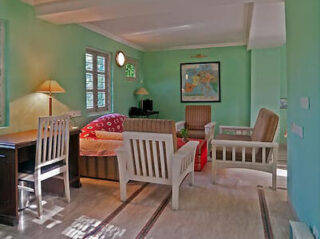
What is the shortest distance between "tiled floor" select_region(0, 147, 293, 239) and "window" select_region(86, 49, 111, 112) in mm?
1821

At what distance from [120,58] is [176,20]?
5.63 ft

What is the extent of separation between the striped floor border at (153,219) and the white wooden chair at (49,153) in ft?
3.32

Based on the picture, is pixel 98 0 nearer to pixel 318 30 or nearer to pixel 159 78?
pixel 318 30

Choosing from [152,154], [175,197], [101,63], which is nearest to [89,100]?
[101,63]

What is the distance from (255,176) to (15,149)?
Result: 3.06 meters

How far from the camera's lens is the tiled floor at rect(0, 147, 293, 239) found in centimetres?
215

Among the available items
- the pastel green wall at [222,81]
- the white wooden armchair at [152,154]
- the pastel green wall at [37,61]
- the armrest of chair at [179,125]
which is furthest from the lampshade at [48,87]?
the pastel green wall at [222,81]

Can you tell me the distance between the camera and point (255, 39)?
4.70 meters

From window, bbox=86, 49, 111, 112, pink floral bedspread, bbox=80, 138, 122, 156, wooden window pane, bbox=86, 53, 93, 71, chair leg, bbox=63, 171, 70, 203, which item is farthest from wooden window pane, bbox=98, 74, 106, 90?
chair leg, bbox=63, 171, 70, 203

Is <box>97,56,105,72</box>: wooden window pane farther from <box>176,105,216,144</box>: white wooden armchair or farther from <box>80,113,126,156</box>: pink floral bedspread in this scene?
<box>176,105,216,144</box>: white wooden armchair

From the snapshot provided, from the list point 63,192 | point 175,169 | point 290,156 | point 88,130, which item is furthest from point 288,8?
point 63,192

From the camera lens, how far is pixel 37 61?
3.35 meters

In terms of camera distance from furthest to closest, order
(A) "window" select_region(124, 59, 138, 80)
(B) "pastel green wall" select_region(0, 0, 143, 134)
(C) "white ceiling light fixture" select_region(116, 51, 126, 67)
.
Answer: (A) "window" select_region(124, 59, 138, 80), (C) "white ceiling light fixture" select_region(116, 51, 126, 67), (B) "pastel green wall" select_region(0, 0, 143, 134)

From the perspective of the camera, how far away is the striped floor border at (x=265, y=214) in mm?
2119
